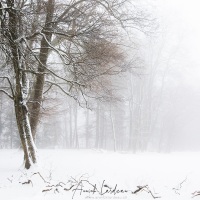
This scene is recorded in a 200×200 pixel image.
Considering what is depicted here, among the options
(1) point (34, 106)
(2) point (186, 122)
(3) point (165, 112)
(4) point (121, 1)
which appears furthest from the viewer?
(2) point (186, 122)

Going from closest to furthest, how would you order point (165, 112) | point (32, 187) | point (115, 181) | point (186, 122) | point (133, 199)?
point (133, 199)
point (32, 187)
point (115, 181)
point (165, 112)
point (186, 122)

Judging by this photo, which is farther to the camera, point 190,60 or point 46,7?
point 190,60

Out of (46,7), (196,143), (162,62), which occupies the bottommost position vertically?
(196,143)

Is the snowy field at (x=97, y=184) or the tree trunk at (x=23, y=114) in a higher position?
the tree trunk at (x=23, y=114)

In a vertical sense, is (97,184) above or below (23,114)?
below

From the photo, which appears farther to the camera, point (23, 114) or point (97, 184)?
point (23, 114)

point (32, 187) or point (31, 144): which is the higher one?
point (31, 144)

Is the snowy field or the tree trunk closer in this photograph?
the snowy field

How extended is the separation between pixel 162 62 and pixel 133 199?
25.4 meters

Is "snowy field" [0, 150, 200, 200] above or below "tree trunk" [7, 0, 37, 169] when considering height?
below

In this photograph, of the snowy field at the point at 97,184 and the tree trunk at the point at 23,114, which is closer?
the snowy field at the point at 97,184

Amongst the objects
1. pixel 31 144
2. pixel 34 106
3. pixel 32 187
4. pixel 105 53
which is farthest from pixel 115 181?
pixel 34 106

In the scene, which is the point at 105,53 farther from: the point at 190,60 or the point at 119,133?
the point at 119,133

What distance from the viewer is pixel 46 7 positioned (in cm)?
830
